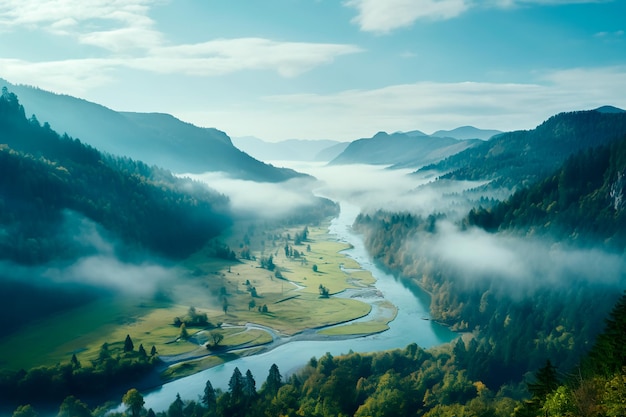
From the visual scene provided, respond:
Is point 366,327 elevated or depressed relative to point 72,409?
depressed

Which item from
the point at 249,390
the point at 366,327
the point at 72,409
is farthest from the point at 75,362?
the point at 366,327

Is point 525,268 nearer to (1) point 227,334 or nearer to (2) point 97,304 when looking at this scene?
(1) point 227,334

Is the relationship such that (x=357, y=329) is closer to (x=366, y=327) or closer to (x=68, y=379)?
(x=366, y=327)

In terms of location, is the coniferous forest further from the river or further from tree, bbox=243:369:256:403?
the river

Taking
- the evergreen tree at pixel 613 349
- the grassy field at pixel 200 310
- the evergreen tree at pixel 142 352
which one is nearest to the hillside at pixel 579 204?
the grassy field at pixel 200 310

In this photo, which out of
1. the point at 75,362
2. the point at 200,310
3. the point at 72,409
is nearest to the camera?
the point at 72,409

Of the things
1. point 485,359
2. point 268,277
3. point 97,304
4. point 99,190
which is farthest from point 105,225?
point 485,359

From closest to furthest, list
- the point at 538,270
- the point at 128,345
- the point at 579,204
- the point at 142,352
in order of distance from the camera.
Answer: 1. the point at 142,352
2. the point at 128,345
3. the point at 538,270
4. the point at 579,204

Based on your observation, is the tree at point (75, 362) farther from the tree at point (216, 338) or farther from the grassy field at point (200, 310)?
the tree at point (216, 338)

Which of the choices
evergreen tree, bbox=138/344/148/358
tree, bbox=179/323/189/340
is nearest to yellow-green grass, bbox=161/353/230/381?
evergreen tree, bbox=138/344/148/358
